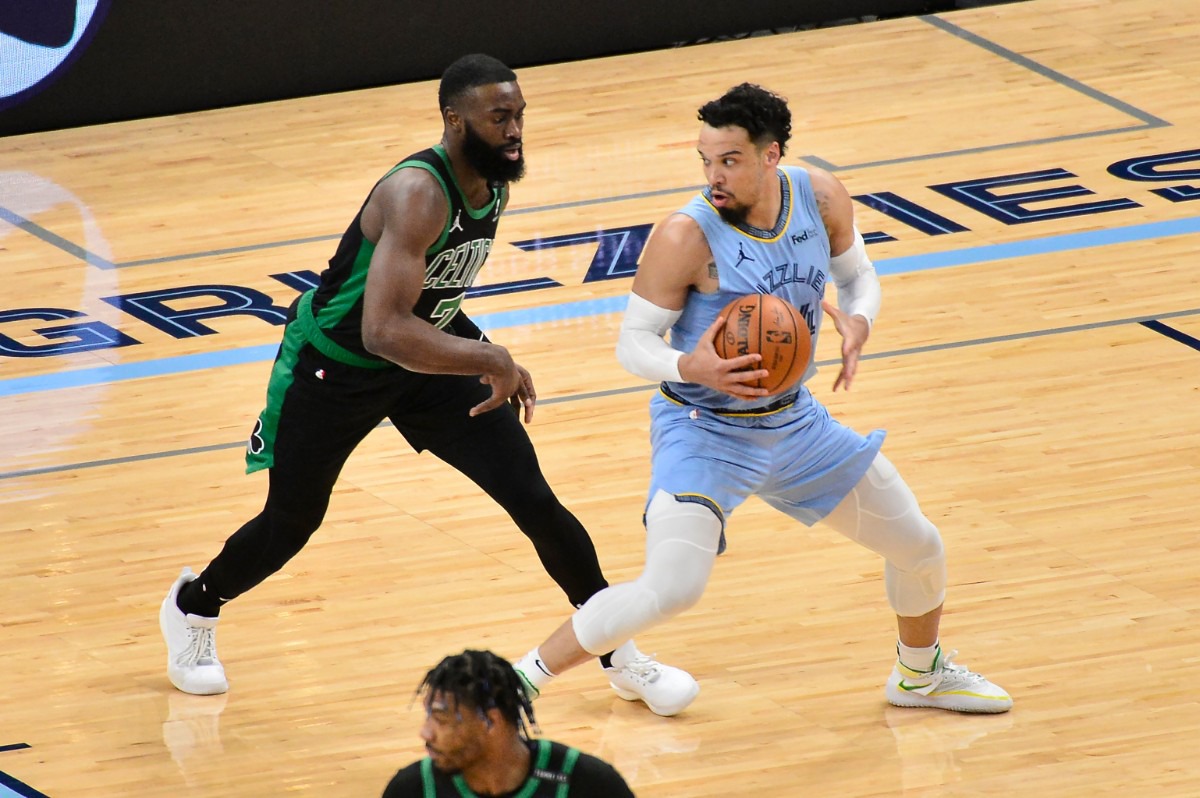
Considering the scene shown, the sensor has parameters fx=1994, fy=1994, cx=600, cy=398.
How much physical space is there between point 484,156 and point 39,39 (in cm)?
720

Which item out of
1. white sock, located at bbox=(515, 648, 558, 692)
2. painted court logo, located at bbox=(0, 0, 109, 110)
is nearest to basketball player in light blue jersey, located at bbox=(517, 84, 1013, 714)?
white sock, located at bbox=(515, 648, 558, 692)

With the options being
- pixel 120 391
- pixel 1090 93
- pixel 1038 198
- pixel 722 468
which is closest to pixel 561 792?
pixel 722 468

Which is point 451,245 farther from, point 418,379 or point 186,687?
point 186,687

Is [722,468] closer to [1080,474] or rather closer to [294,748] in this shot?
[294,748]

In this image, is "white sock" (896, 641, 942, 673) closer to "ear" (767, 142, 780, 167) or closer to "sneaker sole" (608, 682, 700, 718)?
"sneaker sole" (608, 682, 700, 718)

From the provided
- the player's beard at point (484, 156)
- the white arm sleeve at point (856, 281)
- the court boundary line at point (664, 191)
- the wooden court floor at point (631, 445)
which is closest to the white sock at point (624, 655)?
the wooden court floor at point (631, 445)

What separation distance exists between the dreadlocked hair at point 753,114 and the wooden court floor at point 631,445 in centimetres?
161

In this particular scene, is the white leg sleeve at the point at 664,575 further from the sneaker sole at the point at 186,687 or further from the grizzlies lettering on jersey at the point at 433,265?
the sneaker sole at the point at 186,687

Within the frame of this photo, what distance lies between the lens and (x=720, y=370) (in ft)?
15.6

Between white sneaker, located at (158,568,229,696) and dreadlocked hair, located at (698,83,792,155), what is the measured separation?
81.1 inches

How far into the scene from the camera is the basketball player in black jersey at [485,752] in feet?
10.2

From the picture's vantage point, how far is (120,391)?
8.17 m

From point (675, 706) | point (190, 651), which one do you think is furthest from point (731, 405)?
point (190, 651)

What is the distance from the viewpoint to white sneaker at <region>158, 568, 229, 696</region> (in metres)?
5.67
